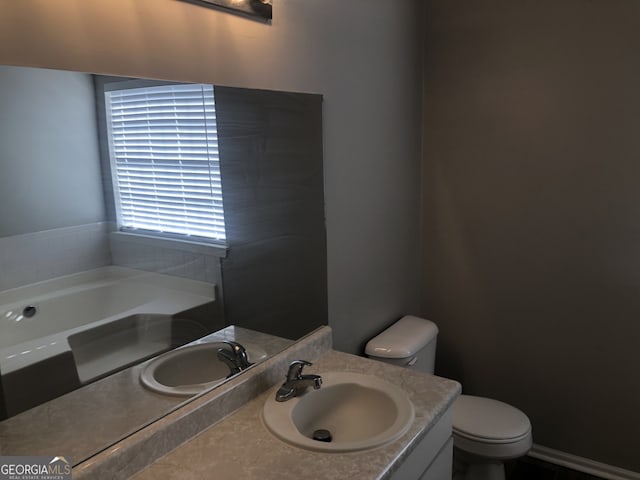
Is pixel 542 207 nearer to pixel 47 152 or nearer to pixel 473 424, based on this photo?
pixel 473 424

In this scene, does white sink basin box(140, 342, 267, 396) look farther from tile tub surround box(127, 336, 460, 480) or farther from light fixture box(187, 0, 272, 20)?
light fixture box(187, 0, 272, 20)

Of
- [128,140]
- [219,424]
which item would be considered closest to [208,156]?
[128,140]

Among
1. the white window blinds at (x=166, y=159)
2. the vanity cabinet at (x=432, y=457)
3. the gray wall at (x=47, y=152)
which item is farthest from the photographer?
the vanity cabinet at (x=432, y=457)

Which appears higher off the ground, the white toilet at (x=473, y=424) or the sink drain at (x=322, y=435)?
the sink drain at (x=322, y=435)

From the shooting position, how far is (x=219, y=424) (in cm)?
133

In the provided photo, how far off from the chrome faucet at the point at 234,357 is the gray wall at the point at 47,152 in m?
0.55

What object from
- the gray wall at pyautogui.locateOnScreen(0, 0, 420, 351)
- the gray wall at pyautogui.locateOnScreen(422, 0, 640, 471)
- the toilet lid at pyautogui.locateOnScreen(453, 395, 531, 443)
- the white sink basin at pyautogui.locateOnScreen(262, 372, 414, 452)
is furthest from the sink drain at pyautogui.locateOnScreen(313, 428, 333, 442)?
the gray wall at pyautogui.locateOnScreen(422, 0, 640, 471)

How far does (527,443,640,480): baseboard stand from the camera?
7.62ft

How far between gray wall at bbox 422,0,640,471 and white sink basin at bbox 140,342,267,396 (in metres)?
1.58

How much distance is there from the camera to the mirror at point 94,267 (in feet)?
3.17

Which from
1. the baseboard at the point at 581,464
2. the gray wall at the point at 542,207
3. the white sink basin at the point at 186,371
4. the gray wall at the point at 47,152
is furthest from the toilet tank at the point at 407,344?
the gray wall at the point at 47,152

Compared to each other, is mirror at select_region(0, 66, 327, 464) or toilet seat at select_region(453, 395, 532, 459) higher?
mirror at select_region(0, 66, 327, 464)

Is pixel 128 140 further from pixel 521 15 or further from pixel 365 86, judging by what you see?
pixel 521 15

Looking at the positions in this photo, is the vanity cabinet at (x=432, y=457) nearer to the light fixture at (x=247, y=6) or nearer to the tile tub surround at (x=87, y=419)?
the tile tub surround at (x=87, y=419)
